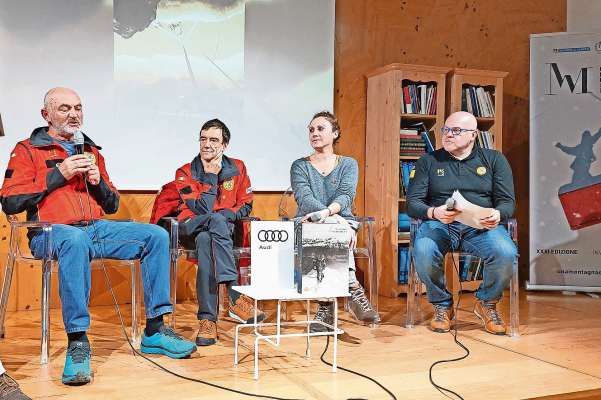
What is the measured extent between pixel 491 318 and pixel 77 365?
216 cm

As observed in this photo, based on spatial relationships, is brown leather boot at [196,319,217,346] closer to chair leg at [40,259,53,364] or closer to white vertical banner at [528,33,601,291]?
chair leg at [40,259,53,364]

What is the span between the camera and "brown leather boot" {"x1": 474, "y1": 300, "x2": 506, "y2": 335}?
369 centimetres

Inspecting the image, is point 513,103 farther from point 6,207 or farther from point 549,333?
point 6,207

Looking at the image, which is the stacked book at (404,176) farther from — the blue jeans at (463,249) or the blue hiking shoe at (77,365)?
the blue hiking shoe at (77,365)

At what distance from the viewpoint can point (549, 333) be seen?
372 cm

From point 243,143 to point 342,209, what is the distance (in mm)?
1178

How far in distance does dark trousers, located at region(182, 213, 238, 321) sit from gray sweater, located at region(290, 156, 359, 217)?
0.57 meters

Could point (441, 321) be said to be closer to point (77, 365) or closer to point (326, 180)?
point (326, 180)

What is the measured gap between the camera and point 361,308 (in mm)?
3703

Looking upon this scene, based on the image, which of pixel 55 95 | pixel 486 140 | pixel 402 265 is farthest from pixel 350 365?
pixel 486 140

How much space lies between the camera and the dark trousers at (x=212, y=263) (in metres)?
3.40

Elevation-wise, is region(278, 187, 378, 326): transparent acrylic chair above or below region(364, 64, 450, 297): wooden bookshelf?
below

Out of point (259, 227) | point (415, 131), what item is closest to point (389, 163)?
point (415, 131)

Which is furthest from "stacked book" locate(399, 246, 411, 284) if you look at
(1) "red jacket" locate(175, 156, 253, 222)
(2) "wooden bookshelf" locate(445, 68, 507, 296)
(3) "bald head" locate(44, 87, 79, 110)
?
(3) "bald head" locate(44, 87, 79, 110)
